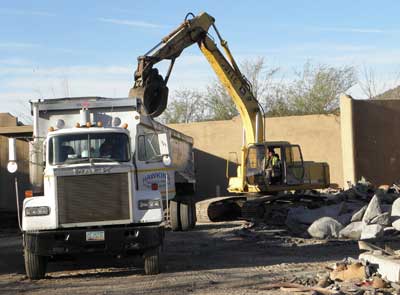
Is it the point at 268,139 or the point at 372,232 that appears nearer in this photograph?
the point at 372,232

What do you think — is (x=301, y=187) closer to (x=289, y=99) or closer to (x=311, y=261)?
(x=311, y=261)

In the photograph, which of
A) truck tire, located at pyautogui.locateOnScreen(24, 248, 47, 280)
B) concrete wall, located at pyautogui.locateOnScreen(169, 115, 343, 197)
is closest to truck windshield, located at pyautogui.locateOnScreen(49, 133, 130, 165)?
truck tire, located at pyautogui.locateOnScreen(24, 248, 47, 280)

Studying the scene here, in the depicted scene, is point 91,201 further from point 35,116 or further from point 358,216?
point 358,216

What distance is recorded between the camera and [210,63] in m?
22.8

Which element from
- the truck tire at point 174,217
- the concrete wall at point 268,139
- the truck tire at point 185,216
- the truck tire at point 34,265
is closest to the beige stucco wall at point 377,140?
the concrete wall at point 268,139

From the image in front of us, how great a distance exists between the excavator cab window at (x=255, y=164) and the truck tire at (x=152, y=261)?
9.68 meters

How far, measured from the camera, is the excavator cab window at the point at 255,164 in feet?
71.6

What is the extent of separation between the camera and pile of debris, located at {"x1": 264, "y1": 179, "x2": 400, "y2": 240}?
17.0 meters

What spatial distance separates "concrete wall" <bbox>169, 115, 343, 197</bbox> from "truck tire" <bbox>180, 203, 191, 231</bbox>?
1182 centimetres

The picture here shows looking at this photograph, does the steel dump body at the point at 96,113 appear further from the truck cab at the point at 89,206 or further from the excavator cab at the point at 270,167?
the excavator cab at the point at 270,167

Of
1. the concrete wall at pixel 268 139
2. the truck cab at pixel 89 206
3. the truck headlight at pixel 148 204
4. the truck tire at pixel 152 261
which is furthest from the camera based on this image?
the concrete wall at pixel 268 139

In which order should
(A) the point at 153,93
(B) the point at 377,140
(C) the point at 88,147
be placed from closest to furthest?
(C) the point at 88,147 < (A) the point at 153,93 < (B) the point at 377,140

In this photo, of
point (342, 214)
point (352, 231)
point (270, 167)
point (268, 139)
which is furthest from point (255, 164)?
point (268, 139)

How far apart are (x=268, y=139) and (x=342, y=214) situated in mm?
14657
